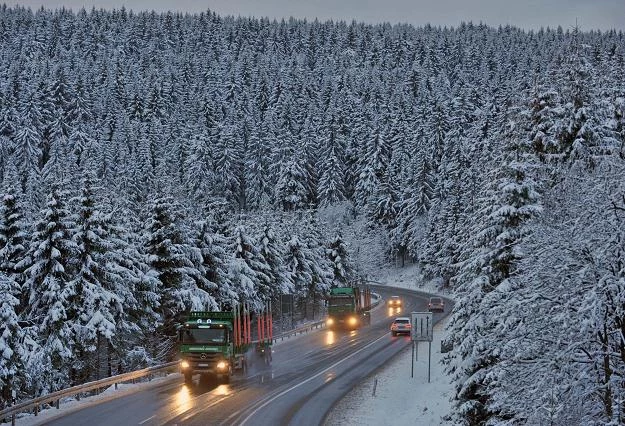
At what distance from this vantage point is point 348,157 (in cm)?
12462

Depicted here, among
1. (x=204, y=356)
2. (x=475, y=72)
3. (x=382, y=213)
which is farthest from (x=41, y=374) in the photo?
(x=475, y=72)

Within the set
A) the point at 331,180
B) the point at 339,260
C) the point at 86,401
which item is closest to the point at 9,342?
the point at 86,401

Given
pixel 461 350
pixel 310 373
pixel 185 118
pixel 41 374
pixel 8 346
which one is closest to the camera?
pixel 461 350

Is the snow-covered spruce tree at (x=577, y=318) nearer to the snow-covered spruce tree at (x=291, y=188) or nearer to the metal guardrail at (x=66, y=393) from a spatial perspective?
the metal guardrail at (x=66, y=393)

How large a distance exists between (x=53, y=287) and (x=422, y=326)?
18.2 m

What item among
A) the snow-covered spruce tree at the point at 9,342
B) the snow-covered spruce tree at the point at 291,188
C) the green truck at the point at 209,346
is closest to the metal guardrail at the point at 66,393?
the snow-covered spruce tree at the point at 9,342

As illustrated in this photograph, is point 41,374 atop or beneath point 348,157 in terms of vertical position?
beneath

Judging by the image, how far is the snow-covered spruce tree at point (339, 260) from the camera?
80.1 meters

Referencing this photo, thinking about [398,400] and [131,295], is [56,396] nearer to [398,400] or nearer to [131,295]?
[131,295]

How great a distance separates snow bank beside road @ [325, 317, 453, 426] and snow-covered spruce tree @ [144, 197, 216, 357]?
1169cm

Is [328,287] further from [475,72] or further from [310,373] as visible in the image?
[475,72]

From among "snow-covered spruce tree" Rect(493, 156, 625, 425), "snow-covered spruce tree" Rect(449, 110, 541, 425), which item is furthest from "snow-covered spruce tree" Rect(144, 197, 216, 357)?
"snow-covered spruce tree" Rect(493, 156, 625, 425)

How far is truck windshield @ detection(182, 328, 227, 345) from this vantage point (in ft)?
107

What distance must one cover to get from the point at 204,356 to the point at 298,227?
4242 centimetres
